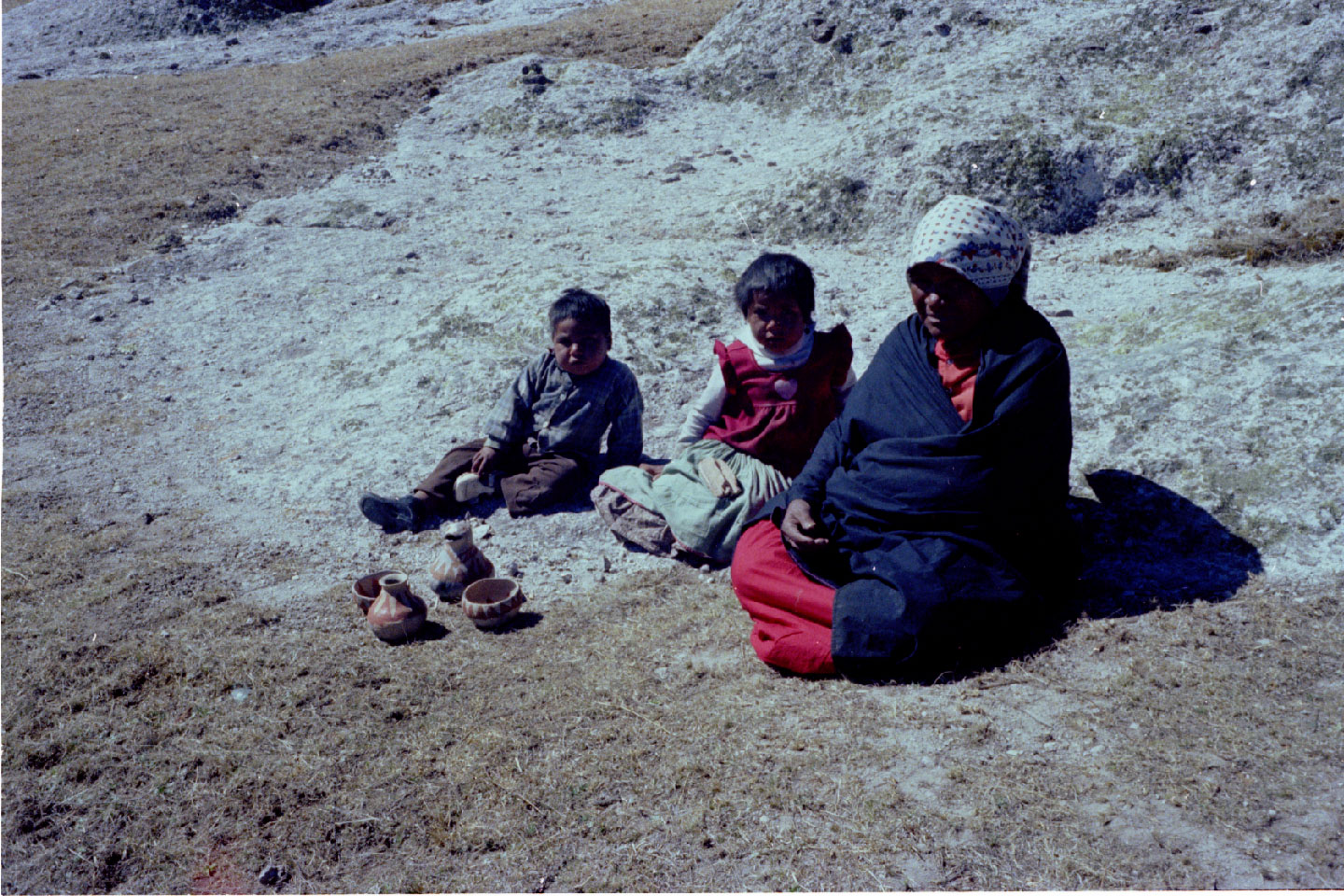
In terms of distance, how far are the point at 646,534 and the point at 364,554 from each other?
4.54 feet

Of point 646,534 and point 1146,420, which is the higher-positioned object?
point 1146,420

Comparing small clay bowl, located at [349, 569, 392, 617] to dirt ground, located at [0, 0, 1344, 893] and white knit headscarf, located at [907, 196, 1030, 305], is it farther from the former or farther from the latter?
white knit headscarf, located at [907, 196, 1030, 305]

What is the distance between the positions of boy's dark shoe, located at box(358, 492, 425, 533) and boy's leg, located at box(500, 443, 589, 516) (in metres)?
0.44

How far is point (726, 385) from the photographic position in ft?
13.9

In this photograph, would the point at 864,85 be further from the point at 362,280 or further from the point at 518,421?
the point at 518,421

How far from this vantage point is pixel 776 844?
8.04 feet

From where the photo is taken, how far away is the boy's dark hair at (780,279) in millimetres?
3900

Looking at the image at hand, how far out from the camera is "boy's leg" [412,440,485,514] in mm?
4809

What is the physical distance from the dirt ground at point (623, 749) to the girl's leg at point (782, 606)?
0.29 feet

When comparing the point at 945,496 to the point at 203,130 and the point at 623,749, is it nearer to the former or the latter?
the point at 623,749

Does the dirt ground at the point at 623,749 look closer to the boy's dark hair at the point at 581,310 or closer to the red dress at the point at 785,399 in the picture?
the red dress at the point at 785,399

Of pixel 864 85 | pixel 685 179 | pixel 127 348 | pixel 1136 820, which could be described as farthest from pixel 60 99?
pixel 1136 820

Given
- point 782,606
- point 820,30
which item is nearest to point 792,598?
point 782,606

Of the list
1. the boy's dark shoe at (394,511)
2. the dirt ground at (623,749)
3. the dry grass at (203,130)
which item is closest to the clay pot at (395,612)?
the dirt ground at (623,749)
